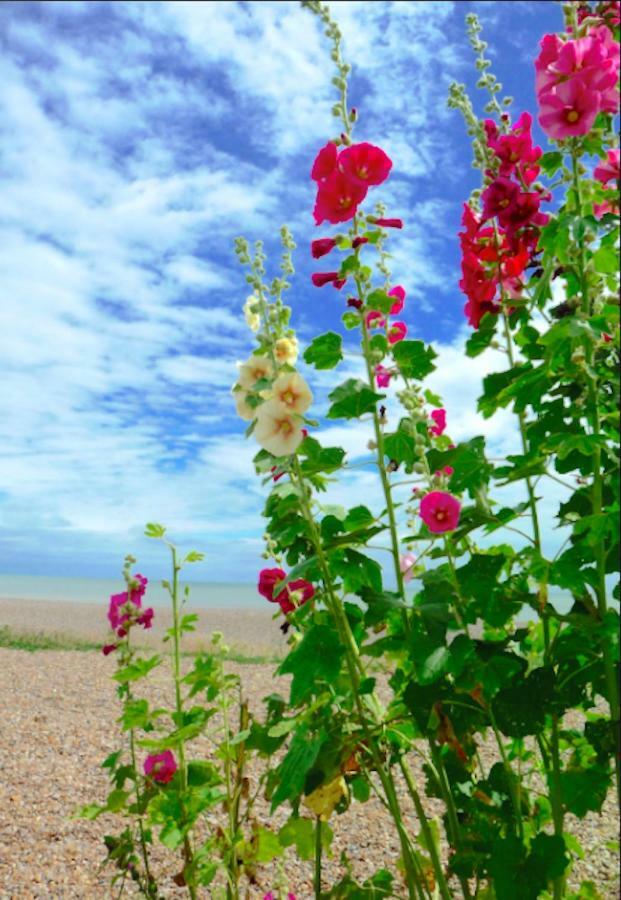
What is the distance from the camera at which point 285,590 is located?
204 centimetres

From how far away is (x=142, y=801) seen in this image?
2494mm

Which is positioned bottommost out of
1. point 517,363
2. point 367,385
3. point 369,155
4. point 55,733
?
point 55,733

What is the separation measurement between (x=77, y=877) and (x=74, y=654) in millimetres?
6009

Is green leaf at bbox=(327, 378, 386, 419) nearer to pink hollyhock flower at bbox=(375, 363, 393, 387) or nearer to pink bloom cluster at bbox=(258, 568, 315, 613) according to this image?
pink hollyhock flower at bbox=(375, 363, 393, 387)

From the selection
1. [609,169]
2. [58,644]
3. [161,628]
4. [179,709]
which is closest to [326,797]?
[179,709]

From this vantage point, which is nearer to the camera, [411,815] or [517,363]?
[517,363]

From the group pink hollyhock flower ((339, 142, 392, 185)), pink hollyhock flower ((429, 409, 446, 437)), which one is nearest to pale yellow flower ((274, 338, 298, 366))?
pink hollyhock flower ((339, 142, 392, 185))

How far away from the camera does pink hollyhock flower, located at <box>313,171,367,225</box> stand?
1749mm

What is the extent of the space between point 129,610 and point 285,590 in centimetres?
104

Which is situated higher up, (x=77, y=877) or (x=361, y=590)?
(x=361, y=590)

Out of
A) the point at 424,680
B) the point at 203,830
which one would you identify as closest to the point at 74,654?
the point at 203,830

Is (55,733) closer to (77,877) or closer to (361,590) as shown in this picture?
(77,877)

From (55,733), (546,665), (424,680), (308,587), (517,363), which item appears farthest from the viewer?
(55,733)

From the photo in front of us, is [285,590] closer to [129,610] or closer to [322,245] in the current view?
[322,245]
